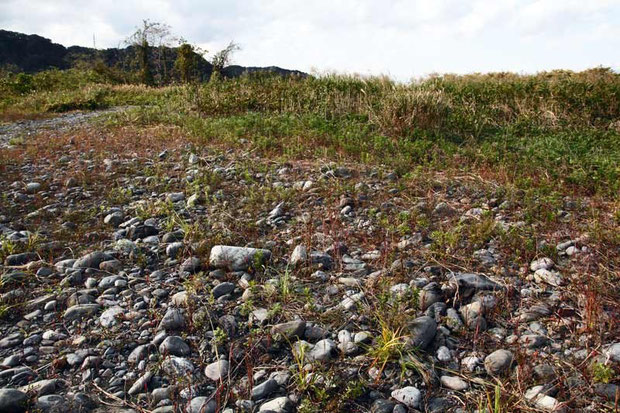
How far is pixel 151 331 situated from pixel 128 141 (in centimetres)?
711

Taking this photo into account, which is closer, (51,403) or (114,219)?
Result: (51,403)

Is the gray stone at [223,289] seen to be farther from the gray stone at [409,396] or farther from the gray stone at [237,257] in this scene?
the gray stone at [409,396]

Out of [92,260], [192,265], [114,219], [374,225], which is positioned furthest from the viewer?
[114,219]

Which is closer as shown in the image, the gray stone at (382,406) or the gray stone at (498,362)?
the gray stone at (382,406)

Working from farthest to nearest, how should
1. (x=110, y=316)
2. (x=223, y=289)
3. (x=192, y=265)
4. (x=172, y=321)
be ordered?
(x=192, y=265)
(x=223, y=289)
(x=110, y=316)
(x=172, y=321)

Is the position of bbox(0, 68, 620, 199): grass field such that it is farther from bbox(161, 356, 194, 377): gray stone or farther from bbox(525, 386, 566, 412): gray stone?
bbox(161, 356, 194, 377): gray stone

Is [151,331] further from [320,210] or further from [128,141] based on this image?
[128,141]

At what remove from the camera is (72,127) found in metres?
12.1

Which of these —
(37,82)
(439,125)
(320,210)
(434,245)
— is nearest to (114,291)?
(320,210)

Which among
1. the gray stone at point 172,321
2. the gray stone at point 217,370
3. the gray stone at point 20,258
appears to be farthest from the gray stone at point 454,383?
the gray stone at point 20,258

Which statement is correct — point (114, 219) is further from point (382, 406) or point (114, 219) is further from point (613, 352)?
point (613, 352)

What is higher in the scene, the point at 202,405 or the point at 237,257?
the point at 237,257

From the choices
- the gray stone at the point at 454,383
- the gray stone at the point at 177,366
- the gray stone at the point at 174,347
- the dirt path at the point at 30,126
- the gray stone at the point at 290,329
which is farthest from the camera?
the dirt path at the point at 30,126

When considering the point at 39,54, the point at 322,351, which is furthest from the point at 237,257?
the point at 39,54
